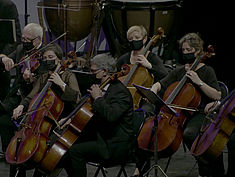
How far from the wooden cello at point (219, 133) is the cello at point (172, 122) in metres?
0.27

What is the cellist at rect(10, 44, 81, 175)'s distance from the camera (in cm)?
466

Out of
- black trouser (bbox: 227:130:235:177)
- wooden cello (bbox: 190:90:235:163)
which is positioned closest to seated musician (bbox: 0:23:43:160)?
wooden cello (bbox: 190:90:235:163)

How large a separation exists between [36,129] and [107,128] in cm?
54

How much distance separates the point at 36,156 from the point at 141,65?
1403 mm

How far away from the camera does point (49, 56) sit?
485 centimetres

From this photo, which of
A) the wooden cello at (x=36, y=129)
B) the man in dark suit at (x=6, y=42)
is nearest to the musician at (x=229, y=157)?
the wooden cello at (x=36, y=129)

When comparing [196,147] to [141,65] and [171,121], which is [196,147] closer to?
Answer: [171,121]

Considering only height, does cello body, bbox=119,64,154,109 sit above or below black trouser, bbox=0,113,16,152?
above

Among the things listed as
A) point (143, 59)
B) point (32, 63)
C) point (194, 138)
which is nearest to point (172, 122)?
point (194, 138)

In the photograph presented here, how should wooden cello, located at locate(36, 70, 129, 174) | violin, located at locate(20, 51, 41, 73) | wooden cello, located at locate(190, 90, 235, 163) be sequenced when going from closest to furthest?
wooden cello, located at locate(190, 90, 235, 163)
wooden cello, located at locate(36, 70, 129, 174)
violin, located at locate(20, 51, 41, 73)

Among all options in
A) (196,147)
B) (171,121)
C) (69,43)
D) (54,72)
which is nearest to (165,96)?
(171,121)

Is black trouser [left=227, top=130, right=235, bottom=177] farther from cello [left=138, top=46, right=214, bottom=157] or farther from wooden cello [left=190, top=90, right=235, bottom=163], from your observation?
cello [left=138, top=46, right=214, bottom=157]

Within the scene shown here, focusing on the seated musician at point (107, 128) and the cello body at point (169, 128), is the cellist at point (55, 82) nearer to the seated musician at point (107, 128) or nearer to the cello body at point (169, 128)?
the seated musician at point (107, 128)

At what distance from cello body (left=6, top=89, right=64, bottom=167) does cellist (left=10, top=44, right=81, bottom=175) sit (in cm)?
9
